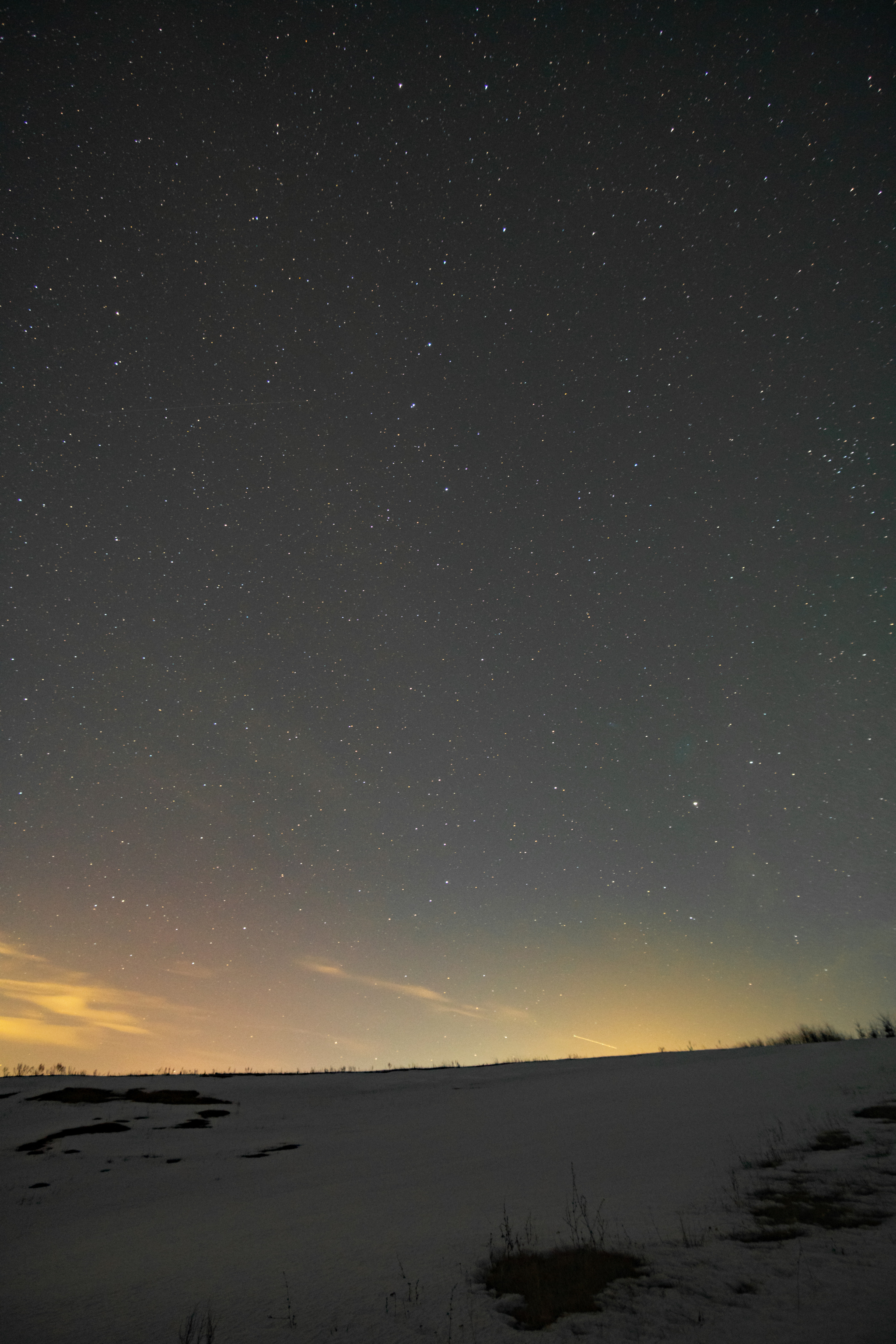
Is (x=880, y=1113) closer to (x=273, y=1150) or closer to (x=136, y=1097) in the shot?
(x=273, y=1150)

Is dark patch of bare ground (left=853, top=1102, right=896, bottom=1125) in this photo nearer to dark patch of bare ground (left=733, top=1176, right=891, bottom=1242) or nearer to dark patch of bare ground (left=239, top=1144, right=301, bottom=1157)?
dark patch of bare ground (left=733, top=1176, right=891, bottom=1242)

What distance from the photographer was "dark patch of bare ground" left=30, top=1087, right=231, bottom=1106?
17406mm

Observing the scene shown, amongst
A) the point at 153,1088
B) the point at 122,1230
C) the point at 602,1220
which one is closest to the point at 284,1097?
the point at 153,1088

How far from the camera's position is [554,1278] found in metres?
5.34

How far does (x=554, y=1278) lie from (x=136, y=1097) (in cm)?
1756

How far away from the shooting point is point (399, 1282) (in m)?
5.62

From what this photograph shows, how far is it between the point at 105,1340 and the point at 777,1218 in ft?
20.0

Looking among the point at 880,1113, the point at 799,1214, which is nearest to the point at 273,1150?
the point at 799,1214

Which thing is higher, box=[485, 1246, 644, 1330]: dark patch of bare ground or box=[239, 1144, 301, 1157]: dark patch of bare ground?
box=[485, 1246, 644, 1330]: dark patch of bare ground

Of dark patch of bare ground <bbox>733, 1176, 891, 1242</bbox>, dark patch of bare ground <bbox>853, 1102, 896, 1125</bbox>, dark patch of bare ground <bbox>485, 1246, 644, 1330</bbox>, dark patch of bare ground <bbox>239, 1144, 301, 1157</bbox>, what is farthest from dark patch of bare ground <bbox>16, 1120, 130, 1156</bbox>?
dark patch of bare ground <bbox>853, 1102, 896, 1125</bbox>

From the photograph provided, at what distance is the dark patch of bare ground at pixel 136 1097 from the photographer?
57.1 feet

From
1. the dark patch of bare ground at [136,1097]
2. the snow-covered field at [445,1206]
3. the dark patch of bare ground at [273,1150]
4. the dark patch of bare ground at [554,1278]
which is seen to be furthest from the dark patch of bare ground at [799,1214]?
the dark patch of bare ground at [136,1097]

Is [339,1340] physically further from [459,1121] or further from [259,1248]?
[459,1121]

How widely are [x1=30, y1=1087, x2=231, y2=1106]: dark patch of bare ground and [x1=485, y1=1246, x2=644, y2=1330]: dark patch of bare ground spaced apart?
1497cm
